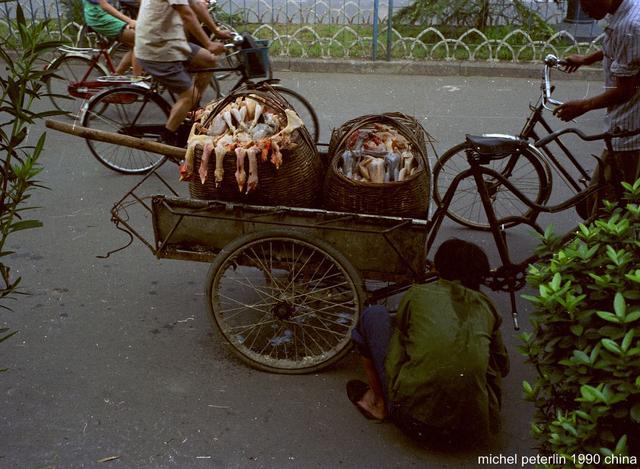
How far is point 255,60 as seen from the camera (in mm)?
6137

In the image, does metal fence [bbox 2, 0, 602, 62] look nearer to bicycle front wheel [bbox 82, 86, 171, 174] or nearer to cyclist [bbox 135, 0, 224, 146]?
bicycle front wheel [bbox 82, 86, 171, 174]

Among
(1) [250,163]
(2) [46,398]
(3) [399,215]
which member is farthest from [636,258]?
Answer: (2) [46,398]

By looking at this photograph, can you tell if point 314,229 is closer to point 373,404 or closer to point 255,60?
point 373,404

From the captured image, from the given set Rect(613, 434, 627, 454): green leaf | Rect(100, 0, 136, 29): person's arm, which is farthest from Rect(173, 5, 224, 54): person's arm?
Rect(613, 434, 627, 454): green leaf

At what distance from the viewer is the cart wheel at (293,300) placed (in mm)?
3539

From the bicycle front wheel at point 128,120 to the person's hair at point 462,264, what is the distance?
11.1ft

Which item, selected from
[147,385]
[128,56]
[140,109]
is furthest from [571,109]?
[128,56]

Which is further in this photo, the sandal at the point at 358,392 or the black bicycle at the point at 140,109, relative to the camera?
the black bicycle at the point at 140,109

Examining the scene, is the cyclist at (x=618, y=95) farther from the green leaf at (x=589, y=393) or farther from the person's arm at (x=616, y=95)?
the green leaf at (x=589, y=393)

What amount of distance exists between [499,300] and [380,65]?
5.79 m

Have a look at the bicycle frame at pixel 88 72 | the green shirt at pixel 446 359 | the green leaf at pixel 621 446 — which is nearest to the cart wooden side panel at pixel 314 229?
the green shirt at pixel 446 359

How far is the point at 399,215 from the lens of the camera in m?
3.60

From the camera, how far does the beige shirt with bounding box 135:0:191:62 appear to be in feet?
18.7

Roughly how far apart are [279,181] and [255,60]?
9.18 feet
